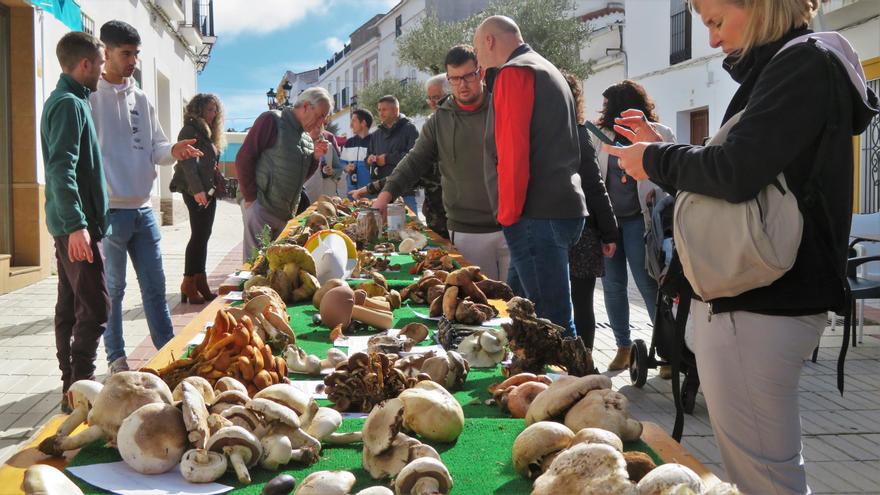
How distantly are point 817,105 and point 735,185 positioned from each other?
0.73 ft

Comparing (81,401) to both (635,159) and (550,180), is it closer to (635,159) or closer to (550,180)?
(635,159)

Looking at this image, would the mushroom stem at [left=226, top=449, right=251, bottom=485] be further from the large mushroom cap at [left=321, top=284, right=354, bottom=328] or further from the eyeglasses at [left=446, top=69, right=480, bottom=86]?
the eyeglasses at [left=446, top=69, right=480, bottom=86]

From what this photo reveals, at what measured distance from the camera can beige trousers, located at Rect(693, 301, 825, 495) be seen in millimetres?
1742

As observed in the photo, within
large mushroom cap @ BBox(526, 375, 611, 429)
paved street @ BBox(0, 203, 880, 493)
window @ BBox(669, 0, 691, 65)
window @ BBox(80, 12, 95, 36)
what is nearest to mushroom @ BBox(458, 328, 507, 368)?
large mushroom cap @ BBox(526, 375, 611, 429)

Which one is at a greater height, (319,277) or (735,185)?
(735,185)

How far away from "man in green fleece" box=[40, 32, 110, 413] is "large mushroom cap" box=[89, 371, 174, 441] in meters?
2.26

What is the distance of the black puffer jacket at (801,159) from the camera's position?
1644mm

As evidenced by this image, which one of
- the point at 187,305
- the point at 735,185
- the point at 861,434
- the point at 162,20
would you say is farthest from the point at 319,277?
the point at 162,20

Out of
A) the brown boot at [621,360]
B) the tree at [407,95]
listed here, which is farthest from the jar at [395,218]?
the tree at [407,95]

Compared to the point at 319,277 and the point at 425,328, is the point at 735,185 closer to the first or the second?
the point at 425,328

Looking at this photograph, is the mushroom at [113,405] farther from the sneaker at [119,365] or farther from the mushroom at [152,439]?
the sneaker at [119,365]

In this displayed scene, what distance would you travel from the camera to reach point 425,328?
2590mm

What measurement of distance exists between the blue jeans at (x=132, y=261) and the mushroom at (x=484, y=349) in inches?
100

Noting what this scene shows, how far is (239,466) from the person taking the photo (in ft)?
4.71
